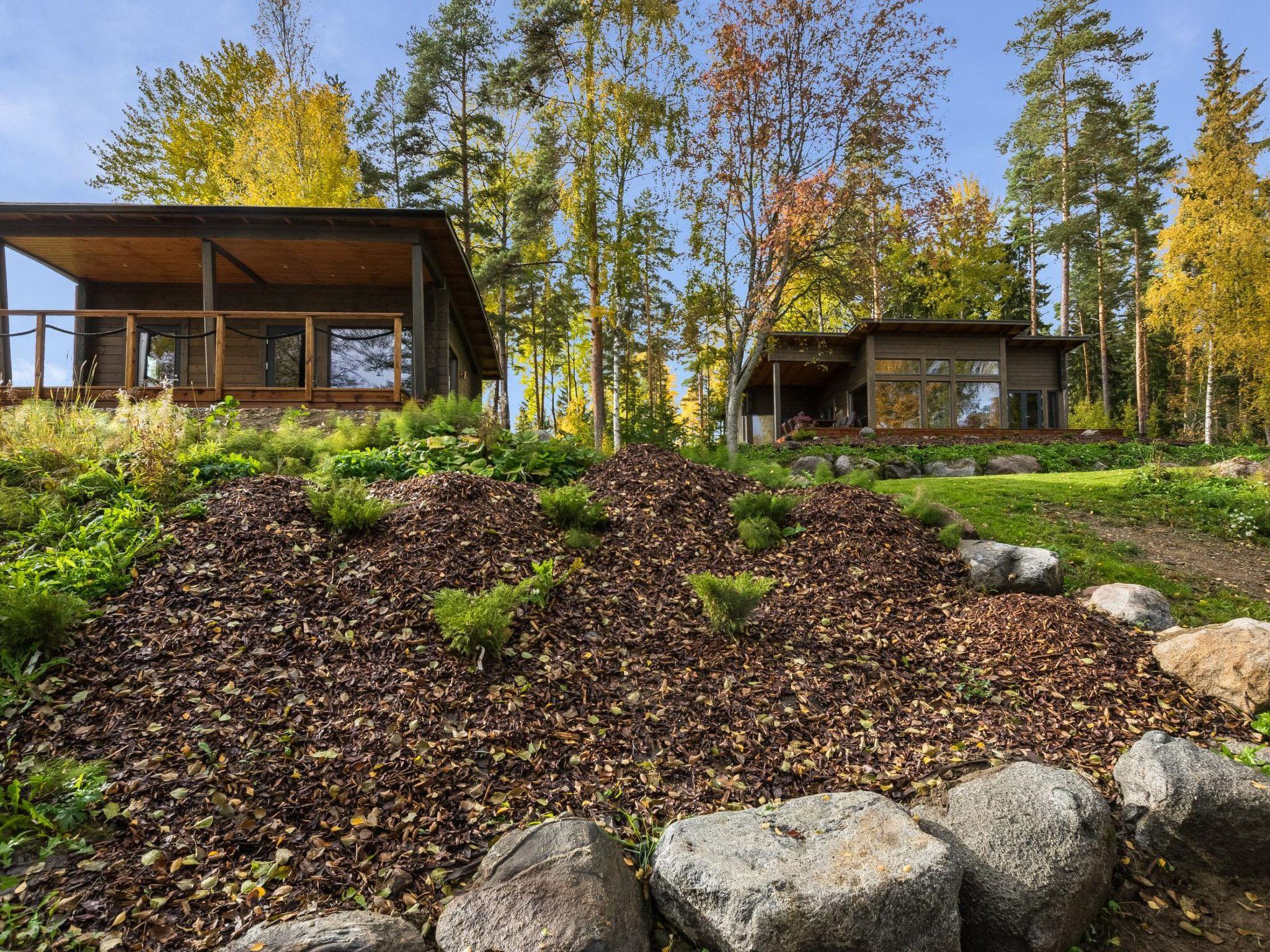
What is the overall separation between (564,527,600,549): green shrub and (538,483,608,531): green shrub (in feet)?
0.50

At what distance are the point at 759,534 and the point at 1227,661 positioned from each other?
10.8 feet

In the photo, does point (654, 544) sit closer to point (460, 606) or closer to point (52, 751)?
point (460, 606)

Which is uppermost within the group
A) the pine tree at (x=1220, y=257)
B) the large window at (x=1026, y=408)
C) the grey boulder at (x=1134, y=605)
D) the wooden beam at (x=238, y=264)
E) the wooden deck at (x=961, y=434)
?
the pine tree at (x=1220, y=257)

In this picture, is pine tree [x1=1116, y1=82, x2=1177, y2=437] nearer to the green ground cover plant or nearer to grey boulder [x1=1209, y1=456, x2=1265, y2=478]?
the green ground cover plant

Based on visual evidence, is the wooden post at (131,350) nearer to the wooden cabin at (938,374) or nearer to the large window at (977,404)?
the wooden cabin at (938,374)

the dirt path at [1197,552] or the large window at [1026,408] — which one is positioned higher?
the large window at [1026,408]

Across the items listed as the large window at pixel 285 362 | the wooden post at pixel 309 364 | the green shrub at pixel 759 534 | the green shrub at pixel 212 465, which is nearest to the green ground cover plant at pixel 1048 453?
the green shrub at pixel 759 534

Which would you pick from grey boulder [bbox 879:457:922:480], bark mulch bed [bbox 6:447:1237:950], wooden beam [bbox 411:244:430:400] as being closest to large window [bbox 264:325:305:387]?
wooden beam [bbox 411:244:430:400]

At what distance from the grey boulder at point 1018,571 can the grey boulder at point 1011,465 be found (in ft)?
29.6

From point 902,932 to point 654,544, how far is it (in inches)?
132

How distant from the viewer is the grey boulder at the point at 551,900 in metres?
2.23

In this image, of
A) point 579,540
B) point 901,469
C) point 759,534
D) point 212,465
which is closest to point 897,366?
point 901,469

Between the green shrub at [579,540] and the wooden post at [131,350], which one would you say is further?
the wooden post at [131,350]

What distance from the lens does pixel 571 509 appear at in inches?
211
